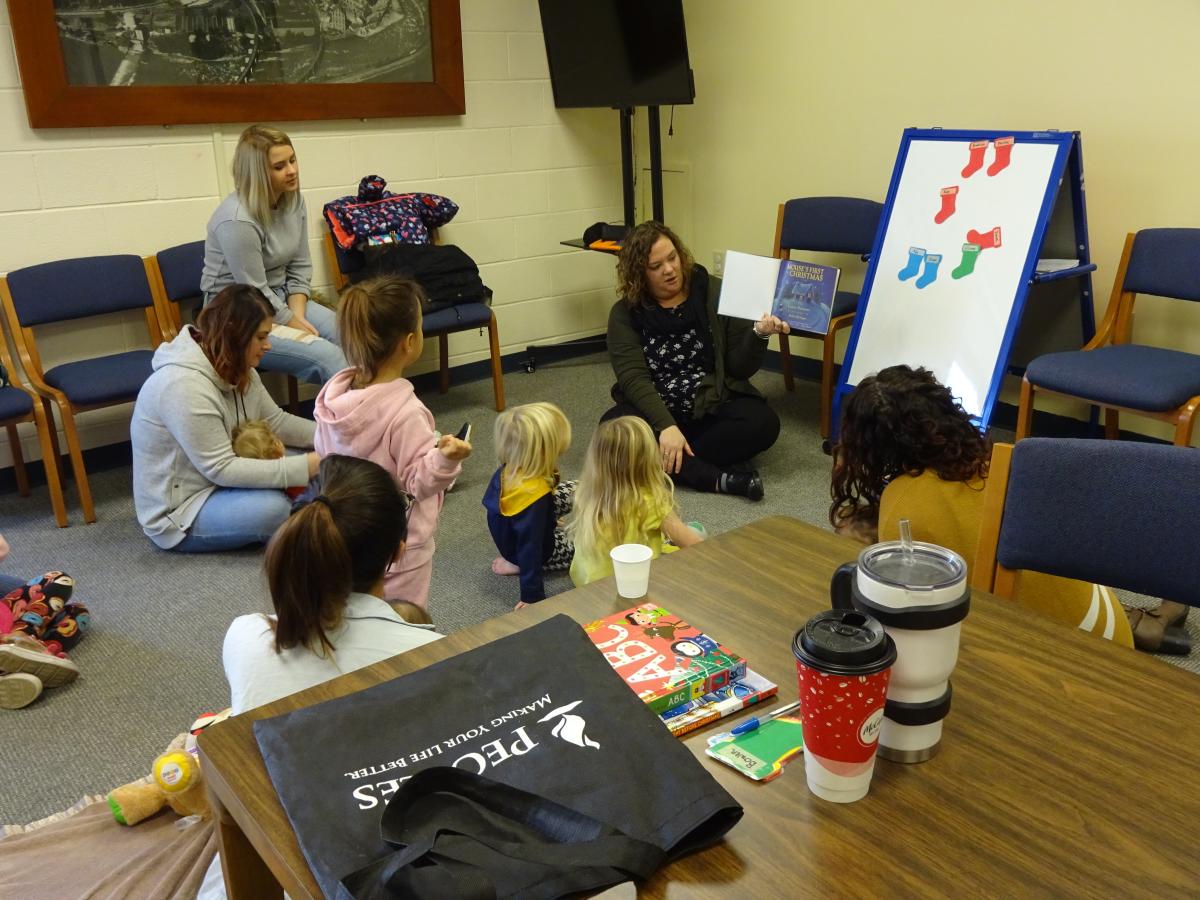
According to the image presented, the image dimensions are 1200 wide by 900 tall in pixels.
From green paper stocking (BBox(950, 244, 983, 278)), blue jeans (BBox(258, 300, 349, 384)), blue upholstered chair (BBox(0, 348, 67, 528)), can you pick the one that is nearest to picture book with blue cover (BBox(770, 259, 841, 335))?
green paper stocking (BBox(950, 244, 983, 278))

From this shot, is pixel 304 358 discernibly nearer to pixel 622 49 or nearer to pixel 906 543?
pixel 622 49

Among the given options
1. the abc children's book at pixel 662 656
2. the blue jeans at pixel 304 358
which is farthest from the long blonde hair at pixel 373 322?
the abc children's book at pixel 662 656

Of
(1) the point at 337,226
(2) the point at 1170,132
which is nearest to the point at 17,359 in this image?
A: (1) the point at 337,226

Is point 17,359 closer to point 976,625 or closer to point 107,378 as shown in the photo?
point 107,378

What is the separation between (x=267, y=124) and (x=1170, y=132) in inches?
127

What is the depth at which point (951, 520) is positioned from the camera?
197 centimetres

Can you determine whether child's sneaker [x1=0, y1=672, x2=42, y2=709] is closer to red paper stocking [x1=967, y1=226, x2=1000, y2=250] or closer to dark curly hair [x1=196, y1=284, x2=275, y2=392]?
dark curly hair [x1=196, y1=284, x2=275, y2=392]

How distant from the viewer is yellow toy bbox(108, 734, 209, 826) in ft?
5.49

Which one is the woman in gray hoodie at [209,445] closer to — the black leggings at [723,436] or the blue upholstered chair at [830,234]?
the black leggings at [723,436]

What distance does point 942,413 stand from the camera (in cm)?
207

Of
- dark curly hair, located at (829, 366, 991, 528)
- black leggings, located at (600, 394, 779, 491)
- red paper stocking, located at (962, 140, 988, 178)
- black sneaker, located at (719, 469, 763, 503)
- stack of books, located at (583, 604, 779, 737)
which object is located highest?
red paper stocking, located at (962, 140, 988, 178)

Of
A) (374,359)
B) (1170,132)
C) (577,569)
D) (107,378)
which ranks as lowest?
(577,569)

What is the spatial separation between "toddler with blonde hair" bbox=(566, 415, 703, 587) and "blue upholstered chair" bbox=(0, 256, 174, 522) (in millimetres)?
1746

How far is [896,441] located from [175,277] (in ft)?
9.30
